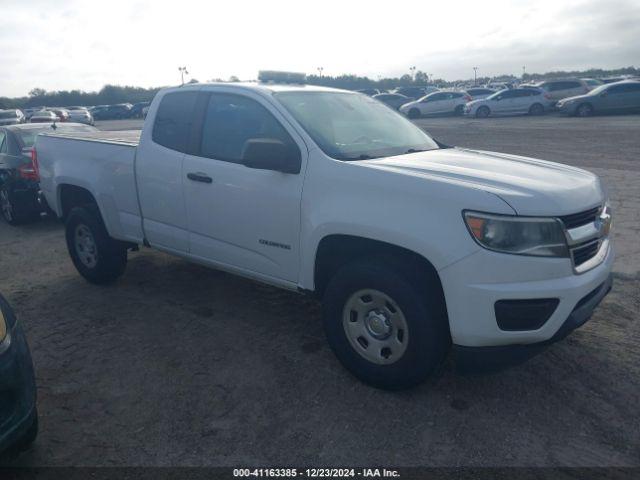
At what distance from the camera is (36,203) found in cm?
853

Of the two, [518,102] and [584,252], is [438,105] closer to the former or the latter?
[518,102]

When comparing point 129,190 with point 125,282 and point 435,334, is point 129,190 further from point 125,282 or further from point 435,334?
point 435,334

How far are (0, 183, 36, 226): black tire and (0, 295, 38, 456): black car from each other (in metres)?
6.34

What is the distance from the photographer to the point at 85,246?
18.8 feet

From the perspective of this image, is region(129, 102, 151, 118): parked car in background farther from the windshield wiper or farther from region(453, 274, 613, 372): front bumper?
region(453, 274, 613, 372): front bumper

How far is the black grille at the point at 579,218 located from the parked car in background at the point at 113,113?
52.1 meters

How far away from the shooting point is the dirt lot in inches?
118

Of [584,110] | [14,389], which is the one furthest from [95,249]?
[584,110]

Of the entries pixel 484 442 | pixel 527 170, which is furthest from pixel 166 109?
pixel 484 442

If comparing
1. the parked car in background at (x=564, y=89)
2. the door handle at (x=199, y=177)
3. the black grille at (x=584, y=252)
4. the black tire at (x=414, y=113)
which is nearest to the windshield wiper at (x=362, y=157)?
the door handle at (x=199, y=177)

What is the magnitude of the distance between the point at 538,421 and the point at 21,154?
325 inches

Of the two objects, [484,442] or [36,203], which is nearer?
[484,442]

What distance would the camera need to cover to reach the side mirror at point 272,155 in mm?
3643

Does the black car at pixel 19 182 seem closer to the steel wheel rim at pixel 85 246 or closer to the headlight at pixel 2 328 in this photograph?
the steel wheel rim at pixel 85 246
